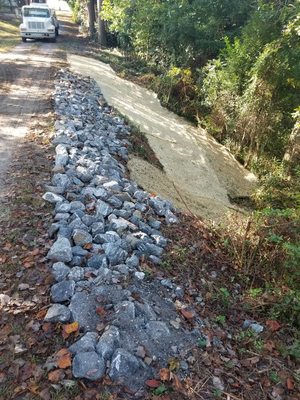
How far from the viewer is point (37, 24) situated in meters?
19.8

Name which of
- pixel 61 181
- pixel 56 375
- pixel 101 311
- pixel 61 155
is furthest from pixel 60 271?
pixel 61 155

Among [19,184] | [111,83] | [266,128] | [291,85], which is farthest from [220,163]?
[19,184]

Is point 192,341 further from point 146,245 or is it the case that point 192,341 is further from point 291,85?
point 291,85

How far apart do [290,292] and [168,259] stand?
58.5 inches

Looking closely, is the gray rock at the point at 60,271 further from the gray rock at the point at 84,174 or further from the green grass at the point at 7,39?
the green grass at the point at 7,39

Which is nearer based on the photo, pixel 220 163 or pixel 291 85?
pixel 291 85

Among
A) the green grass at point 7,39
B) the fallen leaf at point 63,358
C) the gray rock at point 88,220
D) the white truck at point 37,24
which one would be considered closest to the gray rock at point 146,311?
the fallen leaf at point 63,358

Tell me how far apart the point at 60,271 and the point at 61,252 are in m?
0.26

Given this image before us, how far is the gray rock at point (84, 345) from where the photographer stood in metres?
2.95

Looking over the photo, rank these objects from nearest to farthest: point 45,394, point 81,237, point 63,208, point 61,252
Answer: point 45,394
point 61,252
point 81,237
point 63,208

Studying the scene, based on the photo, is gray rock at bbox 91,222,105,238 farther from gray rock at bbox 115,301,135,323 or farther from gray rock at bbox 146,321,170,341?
gray rock at bbox 146,321,170,341

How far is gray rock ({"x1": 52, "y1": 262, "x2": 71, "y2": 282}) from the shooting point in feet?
12.0

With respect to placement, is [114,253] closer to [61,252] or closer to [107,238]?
[107,238]

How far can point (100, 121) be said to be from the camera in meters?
9.05
